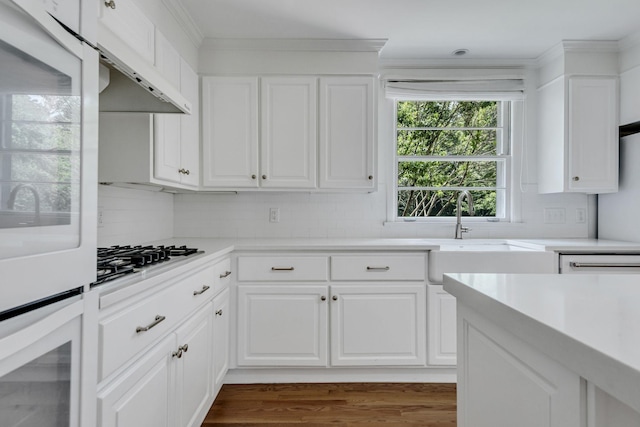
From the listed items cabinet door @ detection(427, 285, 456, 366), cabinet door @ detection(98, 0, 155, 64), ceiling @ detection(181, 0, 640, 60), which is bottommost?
cabinet door @ detection(427, 285, 456, 366)

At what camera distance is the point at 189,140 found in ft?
8.16

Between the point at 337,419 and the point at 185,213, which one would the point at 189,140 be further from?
the point at 337,419

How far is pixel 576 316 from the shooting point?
66cm

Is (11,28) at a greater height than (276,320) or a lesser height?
greater

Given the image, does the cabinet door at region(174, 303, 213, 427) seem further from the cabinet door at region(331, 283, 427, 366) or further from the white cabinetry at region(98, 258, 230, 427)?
the cabinet door at region(331, 283, 427, 366)

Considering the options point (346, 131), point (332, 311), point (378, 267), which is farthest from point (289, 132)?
point (332, 311)

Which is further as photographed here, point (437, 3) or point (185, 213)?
point (185, 213)

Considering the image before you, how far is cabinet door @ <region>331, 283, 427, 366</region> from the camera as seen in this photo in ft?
8.06

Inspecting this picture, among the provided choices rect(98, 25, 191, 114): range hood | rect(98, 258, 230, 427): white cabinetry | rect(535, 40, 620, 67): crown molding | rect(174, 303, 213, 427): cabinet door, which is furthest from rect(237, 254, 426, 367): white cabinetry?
rect(535, 40, 620, 67): crown molding

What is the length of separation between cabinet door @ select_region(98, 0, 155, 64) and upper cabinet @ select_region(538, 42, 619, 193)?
9.33 ft

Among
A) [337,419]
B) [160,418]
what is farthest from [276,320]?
[160,418]

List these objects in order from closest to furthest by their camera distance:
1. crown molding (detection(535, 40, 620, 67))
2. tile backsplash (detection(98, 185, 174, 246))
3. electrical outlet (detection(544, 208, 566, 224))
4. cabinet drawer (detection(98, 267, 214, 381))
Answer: cabinet drawer (detection(98, 267, 214, 381))
tile backsplash (detection(98, 185, 174, 246))
crown molding (detection(535, 40, 620, 67))
electrical outlet (detection(544, 208, 566, 224))

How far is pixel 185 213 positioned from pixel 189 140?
2.50ft

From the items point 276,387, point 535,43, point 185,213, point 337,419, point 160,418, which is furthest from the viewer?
point 185,213
